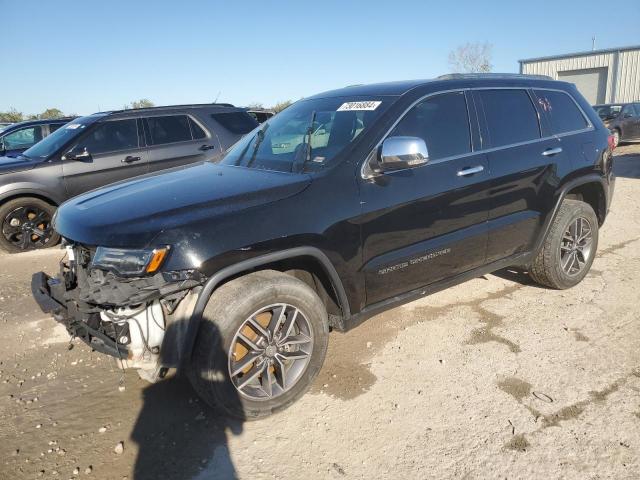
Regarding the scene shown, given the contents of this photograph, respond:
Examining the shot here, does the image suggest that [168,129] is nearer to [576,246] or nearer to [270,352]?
[270,352]

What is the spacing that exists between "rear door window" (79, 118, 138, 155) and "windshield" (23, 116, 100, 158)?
0.51ft

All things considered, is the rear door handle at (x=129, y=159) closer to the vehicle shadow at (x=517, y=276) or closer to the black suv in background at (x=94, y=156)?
the black suv in background at (x=94, y=156)

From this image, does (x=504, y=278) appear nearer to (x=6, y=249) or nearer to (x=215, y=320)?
(x=215, y=320)

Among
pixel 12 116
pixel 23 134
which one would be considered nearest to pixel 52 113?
pixel 12 116

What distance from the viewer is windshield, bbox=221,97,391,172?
3.20m

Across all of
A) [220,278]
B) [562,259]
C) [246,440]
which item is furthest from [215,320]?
[562,259]

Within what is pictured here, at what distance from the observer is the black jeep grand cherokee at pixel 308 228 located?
2.51 meters

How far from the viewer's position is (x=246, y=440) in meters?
2.68

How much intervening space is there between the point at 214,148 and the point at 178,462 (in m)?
5.48

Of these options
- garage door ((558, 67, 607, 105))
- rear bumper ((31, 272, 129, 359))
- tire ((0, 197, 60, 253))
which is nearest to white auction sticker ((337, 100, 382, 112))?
rear bumper ((31, 272, 129, 359))

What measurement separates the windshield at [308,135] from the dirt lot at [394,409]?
1467 millimetres

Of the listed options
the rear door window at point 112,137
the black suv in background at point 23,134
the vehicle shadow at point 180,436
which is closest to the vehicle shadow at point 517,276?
the vehicle shadow at point 180,436

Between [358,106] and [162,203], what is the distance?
1560mm

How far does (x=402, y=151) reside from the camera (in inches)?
115
